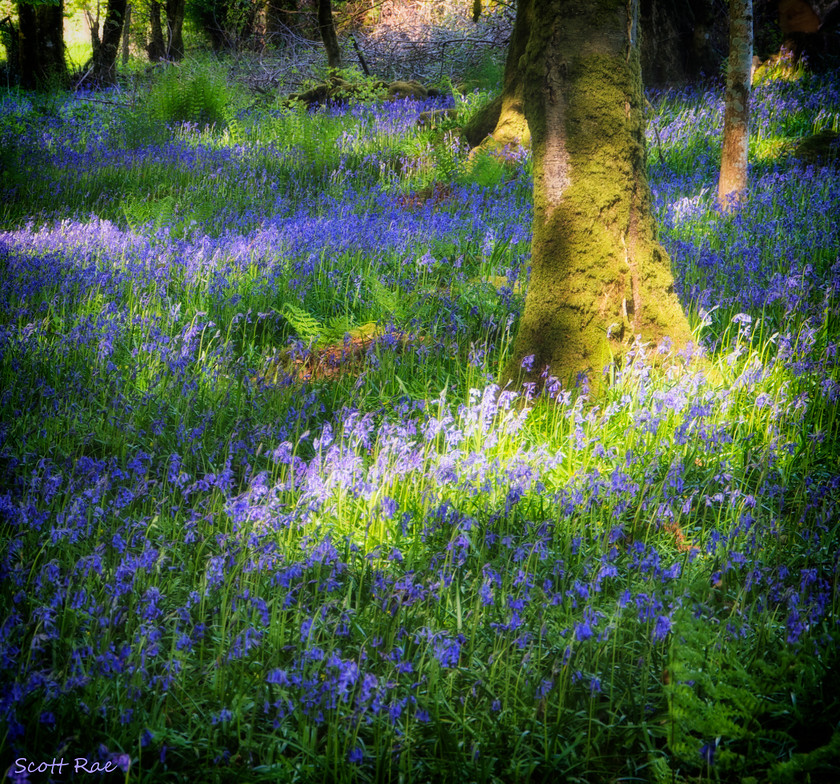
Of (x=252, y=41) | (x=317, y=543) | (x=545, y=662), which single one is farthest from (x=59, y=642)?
(x=252, y=41)

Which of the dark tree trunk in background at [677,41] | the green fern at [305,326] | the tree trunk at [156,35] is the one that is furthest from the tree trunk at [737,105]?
the tree trunk at [156,35]

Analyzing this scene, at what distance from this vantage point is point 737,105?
6.75m

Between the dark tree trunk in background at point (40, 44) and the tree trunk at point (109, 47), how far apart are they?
10.4 ft

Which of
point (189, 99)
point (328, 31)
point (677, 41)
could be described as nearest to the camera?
point (189, 99)

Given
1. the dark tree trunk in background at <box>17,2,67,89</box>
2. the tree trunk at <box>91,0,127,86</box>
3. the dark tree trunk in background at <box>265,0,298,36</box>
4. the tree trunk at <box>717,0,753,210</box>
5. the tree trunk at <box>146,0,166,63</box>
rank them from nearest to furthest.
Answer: the tree trunk at <box>717,0,753,210</box> → the dark tree trunk in background at <box>17,2,67,89</box> → the tree trunk at <box>91,0,127,86</box> → the tree trunk at <box>146,0,166,63</box> → the dark tree trunk in background at <box>265,0,298,36</box>

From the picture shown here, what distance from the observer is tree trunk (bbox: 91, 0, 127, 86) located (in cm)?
1728

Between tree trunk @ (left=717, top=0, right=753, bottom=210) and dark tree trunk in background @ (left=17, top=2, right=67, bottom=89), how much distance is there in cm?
1302

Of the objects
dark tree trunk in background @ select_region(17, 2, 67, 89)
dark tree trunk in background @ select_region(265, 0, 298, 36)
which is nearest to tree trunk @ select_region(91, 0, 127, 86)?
dark tree trunk in background @ select_region(17, 2, 67, 89)

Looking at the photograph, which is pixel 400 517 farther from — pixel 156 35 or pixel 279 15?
pixel 156 35

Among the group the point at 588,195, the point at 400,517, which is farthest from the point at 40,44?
the point at 400,517

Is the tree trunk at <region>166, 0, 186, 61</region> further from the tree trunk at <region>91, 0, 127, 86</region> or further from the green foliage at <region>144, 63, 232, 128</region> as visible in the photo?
the green foliage at <region>144, 63, 232, 128</region>

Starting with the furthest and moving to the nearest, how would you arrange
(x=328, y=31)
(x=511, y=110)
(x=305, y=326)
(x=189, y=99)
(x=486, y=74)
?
(x=486, y=74) → (x=328, y=31) → (x=189, y=99) → (x=511, y=110) → (x=305, y=326)

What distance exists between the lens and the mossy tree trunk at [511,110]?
326 inches

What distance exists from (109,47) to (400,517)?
19.7 m
